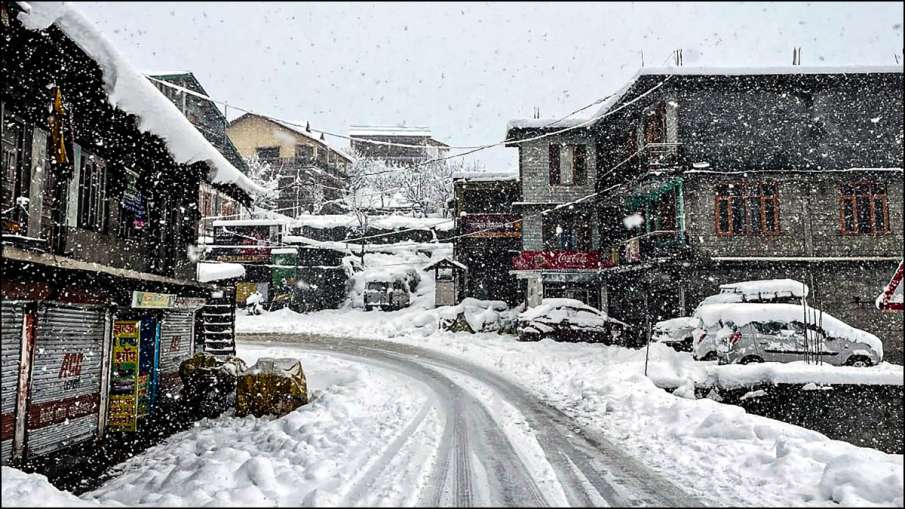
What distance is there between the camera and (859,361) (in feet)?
45.5

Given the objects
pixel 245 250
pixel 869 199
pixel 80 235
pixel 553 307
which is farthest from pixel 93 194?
pixel 245 250

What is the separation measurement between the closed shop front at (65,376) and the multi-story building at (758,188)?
51.0 ft

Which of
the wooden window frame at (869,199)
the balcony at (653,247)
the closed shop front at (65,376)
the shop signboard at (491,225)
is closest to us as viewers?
the closed shop front at (65,376)

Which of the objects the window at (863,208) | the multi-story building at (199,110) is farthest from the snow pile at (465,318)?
the window at (863,208)

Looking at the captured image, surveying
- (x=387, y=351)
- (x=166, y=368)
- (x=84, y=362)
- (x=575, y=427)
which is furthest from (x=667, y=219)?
(x=84, y=362)

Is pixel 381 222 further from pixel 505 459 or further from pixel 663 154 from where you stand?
pixel 505 459

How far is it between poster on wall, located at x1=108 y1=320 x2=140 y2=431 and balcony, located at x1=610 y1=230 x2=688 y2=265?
1783cm

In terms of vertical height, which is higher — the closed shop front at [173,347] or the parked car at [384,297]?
the parked car at [384,297]

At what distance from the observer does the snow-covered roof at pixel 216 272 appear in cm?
1745

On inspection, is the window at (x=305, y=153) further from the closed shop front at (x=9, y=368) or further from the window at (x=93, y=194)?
the closed shop front at (x=9, y=368)

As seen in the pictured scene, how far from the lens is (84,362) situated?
9.98m

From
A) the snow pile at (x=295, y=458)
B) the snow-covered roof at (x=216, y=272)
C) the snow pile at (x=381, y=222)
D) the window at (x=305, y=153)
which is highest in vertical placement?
the window at (x=305, y=153)

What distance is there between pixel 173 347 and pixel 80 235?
487 cm

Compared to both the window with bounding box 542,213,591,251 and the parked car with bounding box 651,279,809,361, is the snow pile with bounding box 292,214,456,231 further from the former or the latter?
the parked car with bounding box 651,279,809,361
